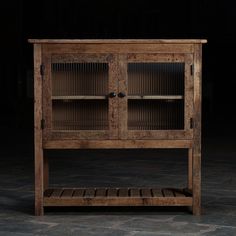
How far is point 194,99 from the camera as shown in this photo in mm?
5027

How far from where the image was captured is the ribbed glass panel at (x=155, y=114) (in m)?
5.11

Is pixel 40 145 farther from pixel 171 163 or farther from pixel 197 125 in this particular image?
pixel 171 163

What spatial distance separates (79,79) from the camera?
16.9 feet

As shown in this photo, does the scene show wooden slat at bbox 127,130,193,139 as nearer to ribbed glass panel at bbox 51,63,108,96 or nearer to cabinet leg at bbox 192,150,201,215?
cabinet leg at bbox 192,150,201,215

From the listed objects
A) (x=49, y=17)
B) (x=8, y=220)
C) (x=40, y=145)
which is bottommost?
(x=8, y=220)

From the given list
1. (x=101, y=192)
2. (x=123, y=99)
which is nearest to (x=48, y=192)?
(x=101, y=192)

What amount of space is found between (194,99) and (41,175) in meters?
1.24

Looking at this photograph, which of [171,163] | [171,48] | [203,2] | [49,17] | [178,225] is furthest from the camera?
[203,2]

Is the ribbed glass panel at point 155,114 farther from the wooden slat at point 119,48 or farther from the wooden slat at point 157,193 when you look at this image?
the wooden slat at point 157,193

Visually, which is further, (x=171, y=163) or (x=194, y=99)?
(x=171, y=163)

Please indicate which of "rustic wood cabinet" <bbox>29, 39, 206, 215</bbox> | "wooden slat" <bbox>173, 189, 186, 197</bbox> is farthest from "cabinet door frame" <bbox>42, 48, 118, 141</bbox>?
"wooden slat" <bbox>173, 189, 186, 197</bbox>

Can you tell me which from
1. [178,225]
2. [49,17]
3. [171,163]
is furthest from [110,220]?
[49,17]

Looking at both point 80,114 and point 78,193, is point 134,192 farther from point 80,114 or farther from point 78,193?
point 80,114

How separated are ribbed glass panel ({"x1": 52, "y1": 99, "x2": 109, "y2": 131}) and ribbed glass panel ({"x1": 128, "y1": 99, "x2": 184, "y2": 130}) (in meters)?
0.21
